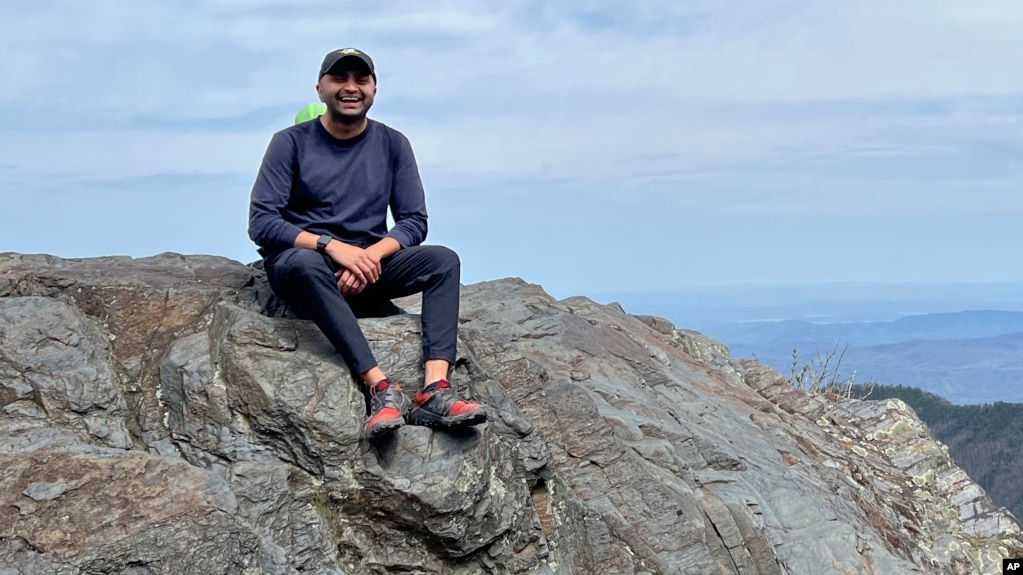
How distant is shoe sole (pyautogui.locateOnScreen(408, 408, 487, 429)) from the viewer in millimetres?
7359

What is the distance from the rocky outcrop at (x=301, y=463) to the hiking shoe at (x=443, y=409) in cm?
14

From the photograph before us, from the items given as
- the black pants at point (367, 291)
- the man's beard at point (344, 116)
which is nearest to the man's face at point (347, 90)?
the man's beard at point (344, 116)

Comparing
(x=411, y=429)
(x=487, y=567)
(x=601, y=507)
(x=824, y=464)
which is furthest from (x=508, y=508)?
(x=824, y=464)

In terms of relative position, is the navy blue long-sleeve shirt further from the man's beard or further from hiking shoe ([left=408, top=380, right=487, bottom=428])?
hiking shoe ([left=408, top=380, right=487, bottom=428])

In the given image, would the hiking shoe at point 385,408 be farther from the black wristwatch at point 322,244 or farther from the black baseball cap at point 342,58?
the black baseball cap at point 342,58

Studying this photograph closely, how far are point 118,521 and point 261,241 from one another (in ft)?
9.00

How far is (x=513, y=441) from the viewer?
27.2ft

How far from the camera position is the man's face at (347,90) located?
8062mm

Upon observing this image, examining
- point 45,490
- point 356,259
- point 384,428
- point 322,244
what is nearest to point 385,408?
point 384,428

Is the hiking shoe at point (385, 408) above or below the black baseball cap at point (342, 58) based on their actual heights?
below

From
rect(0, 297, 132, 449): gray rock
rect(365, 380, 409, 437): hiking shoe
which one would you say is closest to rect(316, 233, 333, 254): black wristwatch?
rect(365, 380, 409, 437): hiking shoe

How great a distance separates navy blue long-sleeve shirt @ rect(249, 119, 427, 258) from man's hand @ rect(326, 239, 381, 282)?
1.24 feet

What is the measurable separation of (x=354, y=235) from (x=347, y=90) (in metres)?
1.31

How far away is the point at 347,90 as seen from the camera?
8109 mm
